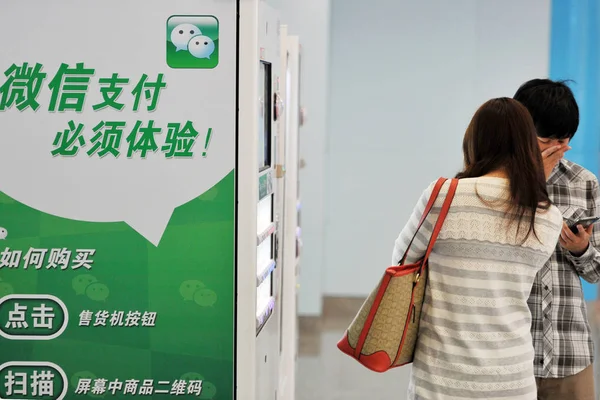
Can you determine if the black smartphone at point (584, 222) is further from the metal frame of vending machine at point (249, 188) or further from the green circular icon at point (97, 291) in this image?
the green circular icon at point (97, 291)

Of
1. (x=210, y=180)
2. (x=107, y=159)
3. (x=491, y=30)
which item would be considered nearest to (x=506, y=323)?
(x=210, y=180)

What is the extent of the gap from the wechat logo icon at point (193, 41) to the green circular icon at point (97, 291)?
70 centimetres

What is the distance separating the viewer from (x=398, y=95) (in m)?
6.81

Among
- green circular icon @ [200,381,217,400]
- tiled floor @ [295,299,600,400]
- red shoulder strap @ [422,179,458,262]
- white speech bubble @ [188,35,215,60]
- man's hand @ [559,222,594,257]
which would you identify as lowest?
tiled floor @ [295,299,600,400]

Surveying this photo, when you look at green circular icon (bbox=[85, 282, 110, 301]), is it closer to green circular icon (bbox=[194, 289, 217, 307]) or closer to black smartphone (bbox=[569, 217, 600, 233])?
green circular icon (bbox=[194, 289, 217, 307])

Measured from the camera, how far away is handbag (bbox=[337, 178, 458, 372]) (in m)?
2.27

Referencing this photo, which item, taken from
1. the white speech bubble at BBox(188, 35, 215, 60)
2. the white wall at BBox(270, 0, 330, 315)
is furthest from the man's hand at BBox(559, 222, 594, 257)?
the white wall at BBox(270, 0, 330, 315)

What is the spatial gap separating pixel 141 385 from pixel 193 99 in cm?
88

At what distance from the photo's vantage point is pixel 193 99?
2367 millimetres

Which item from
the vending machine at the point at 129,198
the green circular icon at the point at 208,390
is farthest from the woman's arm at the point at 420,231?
the green circular icon at the point at 208,390

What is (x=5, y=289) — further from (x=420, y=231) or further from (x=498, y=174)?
(x=498, y=174)

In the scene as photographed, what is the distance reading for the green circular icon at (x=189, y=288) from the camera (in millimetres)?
2420

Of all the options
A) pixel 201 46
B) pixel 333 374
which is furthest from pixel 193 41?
pixel 333 374

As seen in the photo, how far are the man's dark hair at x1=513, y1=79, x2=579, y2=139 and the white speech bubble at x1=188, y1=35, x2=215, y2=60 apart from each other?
3.26 feet
